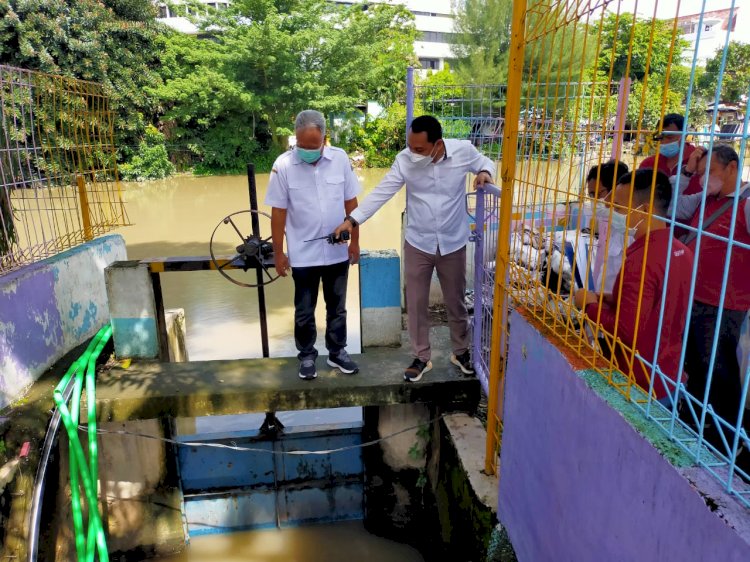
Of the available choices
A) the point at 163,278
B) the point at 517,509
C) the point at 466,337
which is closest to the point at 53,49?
the point at 163,278

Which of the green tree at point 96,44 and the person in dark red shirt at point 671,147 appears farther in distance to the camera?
the green tree at point 96,44

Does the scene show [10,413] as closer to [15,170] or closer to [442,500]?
[15,170]

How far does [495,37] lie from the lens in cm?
2619

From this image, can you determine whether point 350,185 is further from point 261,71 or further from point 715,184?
point 261,71

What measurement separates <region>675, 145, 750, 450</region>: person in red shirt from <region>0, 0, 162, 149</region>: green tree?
1808 centimetres

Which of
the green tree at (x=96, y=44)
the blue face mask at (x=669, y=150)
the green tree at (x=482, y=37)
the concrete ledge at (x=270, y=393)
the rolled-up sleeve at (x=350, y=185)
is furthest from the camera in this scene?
the green tree at (x=482, y=37)

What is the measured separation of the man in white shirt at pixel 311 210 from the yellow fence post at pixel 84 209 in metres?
2.24

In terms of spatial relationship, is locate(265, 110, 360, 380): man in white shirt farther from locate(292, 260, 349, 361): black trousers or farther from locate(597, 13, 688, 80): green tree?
locate(597, 13, 688, 80): green tree

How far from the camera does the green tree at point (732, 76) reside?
1464 mm

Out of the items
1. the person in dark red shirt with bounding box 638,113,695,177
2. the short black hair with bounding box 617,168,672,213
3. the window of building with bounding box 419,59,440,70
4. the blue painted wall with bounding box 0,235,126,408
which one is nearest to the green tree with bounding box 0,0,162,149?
the blue painted wall with bounding box 0,235,126,408

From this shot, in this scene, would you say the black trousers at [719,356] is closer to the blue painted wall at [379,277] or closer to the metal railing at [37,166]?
the blue painted wall at [379,277]

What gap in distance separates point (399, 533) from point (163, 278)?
22.3 feet

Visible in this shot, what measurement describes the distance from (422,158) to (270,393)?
1808 mm

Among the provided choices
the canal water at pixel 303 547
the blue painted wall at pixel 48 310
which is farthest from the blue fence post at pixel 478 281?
the blue painted wall at pixel 48 310
